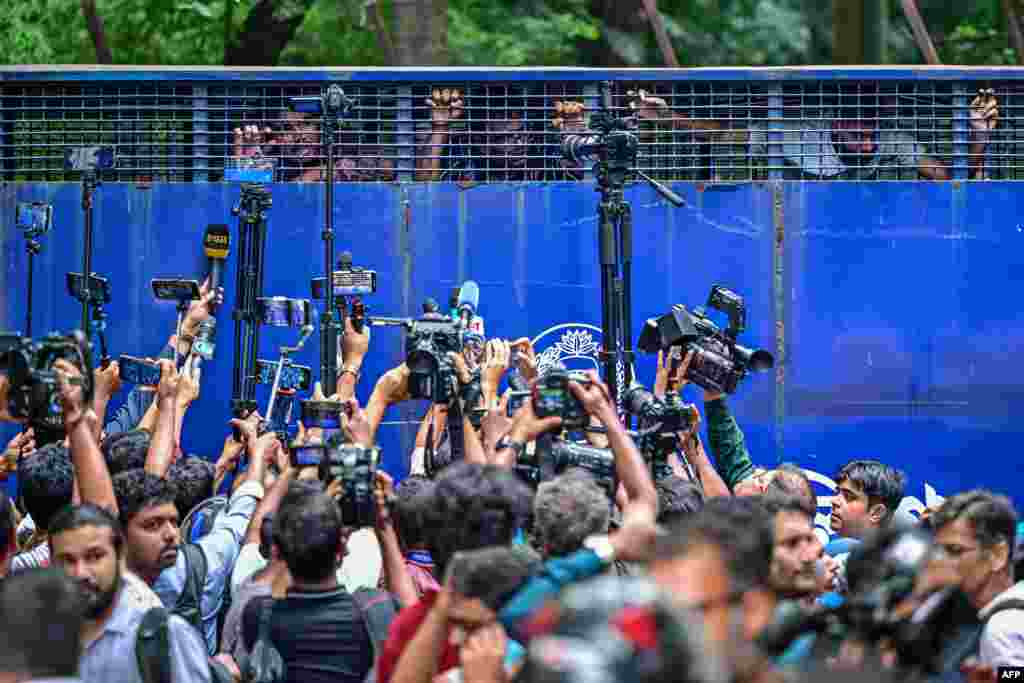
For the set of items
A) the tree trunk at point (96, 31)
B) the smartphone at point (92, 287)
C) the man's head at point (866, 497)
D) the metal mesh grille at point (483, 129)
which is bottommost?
the man's head at point (866, 497)

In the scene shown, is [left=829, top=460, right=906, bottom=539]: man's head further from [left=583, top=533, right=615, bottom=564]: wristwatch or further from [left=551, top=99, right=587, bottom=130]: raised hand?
[left=551, top=99, right=587, bottom=130]: raised hand

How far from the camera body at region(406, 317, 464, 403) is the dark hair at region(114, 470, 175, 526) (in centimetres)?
136

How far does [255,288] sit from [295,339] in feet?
2.23

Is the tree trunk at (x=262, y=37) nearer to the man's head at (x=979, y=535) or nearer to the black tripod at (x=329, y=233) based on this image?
the black tripod at (x=329, y=233)

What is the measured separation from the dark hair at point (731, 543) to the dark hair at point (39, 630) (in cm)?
151

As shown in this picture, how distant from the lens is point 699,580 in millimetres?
3127

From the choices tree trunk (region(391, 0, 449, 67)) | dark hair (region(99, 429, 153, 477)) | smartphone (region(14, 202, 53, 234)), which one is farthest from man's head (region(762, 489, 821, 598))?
tree trunk (region(391, 0, 449, 67))

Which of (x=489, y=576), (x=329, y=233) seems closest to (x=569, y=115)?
(x=329, y=233)

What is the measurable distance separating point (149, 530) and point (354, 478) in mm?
772

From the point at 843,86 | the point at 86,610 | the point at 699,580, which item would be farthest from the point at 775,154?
the point at 699,580

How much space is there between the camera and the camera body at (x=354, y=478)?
5.66 m

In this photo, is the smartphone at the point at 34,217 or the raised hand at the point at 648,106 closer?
the smartphone at the point at 34,217

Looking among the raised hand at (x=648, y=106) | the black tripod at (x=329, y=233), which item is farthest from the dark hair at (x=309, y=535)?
the raised hand at (x=648, y=106)

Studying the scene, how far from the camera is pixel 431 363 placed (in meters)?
7.22
